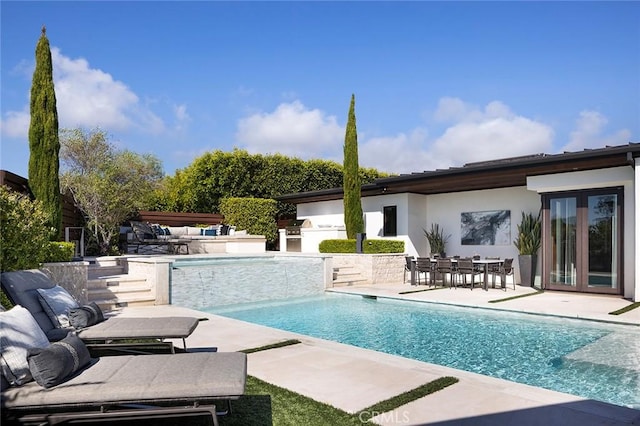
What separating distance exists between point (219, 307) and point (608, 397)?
27.1 feet

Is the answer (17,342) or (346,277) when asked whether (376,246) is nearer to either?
(346,277)

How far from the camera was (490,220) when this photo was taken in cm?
1585

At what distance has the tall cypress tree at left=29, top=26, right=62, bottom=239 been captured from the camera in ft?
40.0

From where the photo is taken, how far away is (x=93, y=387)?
2.95 metres

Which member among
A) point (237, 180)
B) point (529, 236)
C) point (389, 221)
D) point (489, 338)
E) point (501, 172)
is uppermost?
point (237, 180)

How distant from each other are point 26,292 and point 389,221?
14142 mm

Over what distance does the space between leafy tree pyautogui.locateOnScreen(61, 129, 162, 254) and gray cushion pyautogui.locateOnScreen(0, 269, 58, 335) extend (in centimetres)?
1135

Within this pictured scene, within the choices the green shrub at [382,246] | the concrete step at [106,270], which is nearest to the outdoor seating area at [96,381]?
the concrete step at [106,270]

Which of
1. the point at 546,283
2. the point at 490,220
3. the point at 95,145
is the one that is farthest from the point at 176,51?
the point at 546,283

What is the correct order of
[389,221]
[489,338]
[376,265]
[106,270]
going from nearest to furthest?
[489,338], [106,270], [376,265], [389,221]

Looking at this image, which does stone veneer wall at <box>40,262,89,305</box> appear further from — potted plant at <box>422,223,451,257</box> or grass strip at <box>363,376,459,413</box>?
potted plant at <box>422,223,451,257</box>

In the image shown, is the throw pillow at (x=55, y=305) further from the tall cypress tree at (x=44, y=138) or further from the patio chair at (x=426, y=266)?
the patio chair at (x=426, y=266)

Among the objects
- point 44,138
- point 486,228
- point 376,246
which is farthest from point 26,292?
point 486,228

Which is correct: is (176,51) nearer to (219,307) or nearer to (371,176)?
(219,307)
